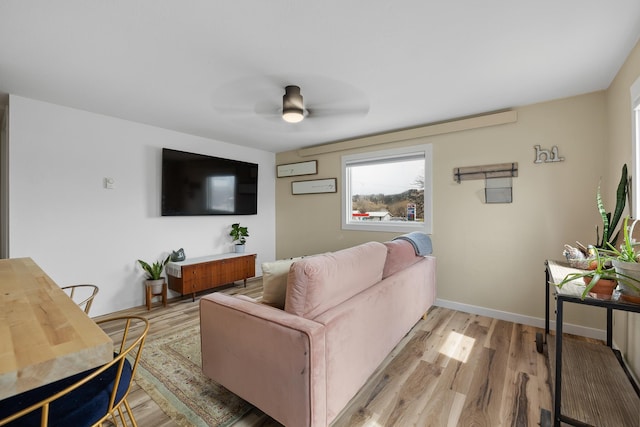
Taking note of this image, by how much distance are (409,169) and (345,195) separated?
97 cm

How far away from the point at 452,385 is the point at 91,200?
12.4ft

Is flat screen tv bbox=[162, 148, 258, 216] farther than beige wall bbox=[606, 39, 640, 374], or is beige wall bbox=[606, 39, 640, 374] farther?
flat screen tv bbox=[162, 148, 258, 216]

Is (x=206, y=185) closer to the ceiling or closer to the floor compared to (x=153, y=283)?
closer to the ceiling

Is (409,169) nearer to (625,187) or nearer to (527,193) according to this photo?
(527,193)

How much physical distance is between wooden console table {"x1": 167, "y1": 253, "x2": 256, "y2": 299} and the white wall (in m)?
0.35

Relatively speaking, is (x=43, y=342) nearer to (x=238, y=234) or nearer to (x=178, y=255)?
(x=178, y=255)

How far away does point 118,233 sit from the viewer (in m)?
3.16

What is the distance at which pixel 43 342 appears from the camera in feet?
2.38

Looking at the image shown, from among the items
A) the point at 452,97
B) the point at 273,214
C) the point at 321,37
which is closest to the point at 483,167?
the point at 452,97

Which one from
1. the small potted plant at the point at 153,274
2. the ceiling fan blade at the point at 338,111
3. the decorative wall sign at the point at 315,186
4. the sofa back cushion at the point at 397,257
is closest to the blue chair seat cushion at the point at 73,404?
the sofa back cushion at the point at 397,257

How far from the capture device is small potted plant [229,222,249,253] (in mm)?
4234

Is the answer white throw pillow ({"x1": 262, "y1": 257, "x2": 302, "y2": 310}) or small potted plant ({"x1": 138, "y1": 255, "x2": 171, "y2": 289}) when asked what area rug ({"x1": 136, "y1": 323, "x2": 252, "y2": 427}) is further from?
small potted plant ({"x1": 138, "y1": 255, "x2": 171, "y2": 289})

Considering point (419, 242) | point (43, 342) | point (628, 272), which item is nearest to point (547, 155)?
point (419, 242)

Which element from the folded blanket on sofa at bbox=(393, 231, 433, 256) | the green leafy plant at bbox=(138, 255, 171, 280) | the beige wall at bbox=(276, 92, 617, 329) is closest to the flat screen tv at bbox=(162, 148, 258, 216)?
the green leafy plant at bbox=(138, 255, 171, 280)
